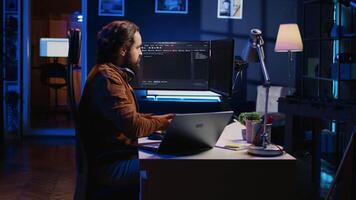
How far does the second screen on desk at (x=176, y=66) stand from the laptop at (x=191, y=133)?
48.3 inches

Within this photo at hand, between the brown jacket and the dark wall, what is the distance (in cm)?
441

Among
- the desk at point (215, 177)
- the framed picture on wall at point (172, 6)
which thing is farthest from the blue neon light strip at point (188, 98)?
the framed picture on wall at point (172, 6)

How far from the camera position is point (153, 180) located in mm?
2148

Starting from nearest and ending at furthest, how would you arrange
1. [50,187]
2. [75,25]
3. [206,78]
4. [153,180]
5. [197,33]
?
1. [153,180]
2. [206,78]
3. [50,187]
4. [197,33]
5. [75,25]

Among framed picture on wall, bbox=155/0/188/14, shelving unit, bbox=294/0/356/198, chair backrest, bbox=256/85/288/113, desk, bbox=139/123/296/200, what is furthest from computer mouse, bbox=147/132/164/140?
framed picture on wall, bbox=155/0/188/14

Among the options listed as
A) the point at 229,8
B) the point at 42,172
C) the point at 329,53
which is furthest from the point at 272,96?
the point at 42,172

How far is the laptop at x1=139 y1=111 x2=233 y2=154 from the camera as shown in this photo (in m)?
2.10

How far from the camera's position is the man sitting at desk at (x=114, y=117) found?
2334 millimetres

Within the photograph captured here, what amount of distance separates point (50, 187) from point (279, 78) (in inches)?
145

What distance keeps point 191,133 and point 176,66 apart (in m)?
1.72

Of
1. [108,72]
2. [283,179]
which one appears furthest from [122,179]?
[283,179]

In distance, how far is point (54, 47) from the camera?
7945mm

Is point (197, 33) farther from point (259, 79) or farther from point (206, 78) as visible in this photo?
point (206, 78)

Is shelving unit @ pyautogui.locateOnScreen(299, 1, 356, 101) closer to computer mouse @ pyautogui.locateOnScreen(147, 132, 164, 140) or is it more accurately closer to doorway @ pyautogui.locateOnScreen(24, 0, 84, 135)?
computer mouse @ pyautogui.locateOnScreen(147, 132, 164, 140)
